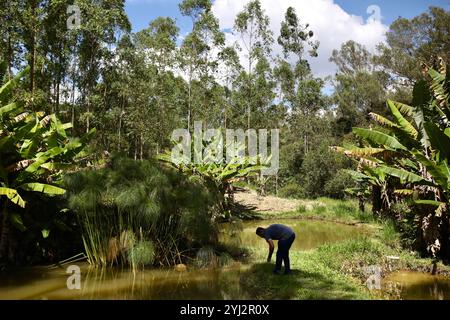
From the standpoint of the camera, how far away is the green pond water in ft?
22.1

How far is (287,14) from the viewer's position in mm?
40438

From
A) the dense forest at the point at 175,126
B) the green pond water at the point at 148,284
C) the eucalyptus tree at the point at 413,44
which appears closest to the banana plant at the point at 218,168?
the dense forest at the point at 175,126

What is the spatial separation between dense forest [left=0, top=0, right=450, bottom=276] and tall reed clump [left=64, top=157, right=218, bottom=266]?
1.2 inches

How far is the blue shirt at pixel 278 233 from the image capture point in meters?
7.31

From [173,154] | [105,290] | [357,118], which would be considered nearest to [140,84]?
[173,154]

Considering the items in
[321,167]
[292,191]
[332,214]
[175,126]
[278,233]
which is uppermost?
[175,126]

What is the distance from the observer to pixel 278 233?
7.37 meters

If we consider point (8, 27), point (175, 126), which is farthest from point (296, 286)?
point (175, 126)

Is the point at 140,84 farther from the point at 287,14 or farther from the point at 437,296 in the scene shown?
the point at 437,296

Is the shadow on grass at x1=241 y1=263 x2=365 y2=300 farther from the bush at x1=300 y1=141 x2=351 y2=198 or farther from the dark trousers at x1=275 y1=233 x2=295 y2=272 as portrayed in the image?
the bush at x1=300 y1=141 x2=351 y2=198

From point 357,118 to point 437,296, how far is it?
32.9 m

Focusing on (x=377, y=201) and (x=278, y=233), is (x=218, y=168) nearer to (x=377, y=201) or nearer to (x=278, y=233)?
(x=377, y=201)

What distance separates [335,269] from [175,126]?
3061 cm

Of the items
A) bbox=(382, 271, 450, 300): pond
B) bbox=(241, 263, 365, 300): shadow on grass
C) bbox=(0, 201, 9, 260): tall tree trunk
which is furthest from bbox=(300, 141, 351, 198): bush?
bbox=(0, 201, 9, 260): tall tree trunk
